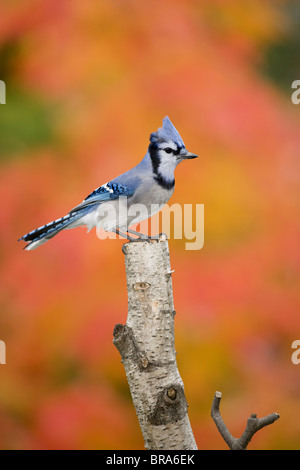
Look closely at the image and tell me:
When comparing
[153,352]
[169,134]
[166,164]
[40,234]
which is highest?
[169,134]

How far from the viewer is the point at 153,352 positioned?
2.23 meters

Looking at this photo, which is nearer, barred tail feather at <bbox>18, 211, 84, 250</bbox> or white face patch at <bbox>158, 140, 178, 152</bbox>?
barred tail feather at <bbox>18, 211, 84, 250</bbox>

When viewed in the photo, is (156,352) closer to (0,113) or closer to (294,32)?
(0,113)

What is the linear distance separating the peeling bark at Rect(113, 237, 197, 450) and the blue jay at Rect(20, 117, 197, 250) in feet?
1.40

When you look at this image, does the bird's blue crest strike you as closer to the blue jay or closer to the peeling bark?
the blue jay

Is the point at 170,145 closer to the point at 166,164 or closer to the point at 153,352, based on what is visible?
the point at 166,164

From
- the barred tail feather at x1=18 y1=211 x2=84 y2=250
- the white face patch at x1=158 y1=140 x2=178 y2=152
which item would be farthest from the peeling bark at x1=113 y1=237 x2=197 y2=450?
the white face patch at x1=158 y1=140 x2=178 y2=152

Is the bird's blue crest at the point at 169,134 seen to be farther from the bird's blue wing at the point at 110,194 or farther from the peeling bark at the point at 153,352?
the peeling bark at the point at 153,352

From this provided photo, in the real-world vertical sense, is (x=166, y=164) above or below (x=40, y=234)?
above

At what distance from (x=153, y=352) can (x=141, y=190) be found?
31.2 inches

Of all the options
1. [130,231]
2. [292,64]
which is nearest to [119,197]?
[130,231]

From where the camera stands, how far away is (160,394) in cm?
220

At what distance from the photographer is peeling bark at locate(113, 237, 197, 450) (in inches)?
86.0

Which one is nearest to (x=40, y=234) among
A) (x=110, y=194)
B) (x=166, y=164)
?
(x=110, y=194)
